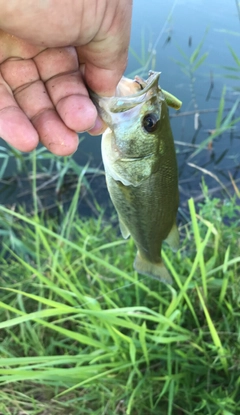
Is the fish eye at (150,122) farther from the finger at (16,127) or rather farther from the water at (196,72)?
the water at (196,72)

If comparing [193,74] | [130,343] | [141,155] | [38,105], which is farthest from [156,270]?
[193,74]

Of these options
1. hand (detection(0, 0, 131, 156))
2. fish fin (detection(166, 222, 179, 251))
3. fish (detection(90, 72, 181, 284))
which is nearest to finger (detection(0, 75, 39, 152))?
hand (detection(0, 0, 131, 156))

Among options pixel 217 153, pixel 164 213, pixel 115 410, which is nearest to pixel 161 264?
pixel 164 213

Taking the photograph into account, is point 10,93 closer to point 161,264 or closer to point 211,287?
point 161,264

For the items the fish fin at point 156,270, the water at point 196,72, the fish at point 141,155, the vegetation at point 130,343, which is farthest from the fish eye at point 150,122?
the water at point 196,72

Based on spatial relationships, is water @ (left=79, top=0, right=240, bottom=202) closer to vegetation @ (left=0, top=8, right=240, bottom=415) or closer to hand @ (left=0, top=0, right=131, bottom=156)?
vegetation @ (left=0, top=8, right=240, bottom=415)
